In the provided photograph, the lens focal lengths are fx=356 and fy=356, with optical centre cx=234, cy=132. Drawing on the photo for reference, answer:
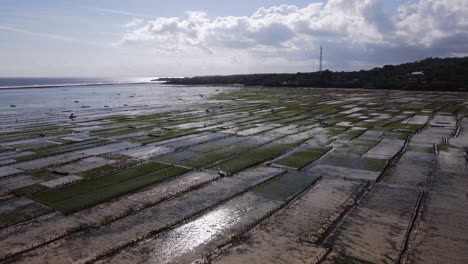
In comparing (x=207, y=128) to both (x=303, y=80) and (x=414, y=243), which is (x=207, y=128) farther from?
(x=303, y=80)

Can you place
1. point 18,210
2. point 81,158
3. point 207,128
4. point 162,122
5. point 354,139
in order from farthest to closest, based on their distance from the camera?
1. point 162,122
2. point 207,128
3. point 354,139
4. point 81,158
5. point 18,210

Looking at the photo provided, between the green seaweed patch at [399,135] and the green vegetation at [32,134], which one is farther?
the green vegetation at [32,134]

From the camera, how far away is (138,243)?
45.3 feet

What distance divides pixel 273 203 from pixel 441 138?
25.2 metres

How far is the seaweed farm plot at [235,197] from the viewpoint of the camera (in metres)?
13.2

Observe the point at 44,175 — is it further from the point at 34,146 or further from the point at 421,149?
the point at 421,149

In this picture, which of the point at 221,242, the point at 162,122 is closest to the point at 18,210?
the point at 221,242

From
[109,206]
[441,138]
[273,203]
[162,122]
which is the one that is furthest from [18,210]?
[441,138]

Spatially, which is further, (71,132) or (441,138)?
(71,132)

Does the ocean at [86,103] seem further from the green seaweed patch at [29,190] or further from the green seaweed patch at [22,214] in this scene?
the green seaweed patch at [22,214]

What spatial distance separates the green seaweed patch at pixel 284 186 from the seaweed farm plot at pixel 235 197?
0.37ft

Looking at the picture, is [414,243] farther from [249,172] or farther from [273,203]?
[249,172]

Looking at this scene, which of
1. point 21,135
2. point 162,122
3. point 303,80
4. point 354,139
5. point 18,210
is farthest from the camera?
point 303,80

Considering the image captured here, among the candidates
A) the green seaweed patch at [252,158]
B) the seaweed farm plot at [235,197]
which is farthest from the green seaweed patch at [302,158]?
the green seaweed patch at [252,158]
